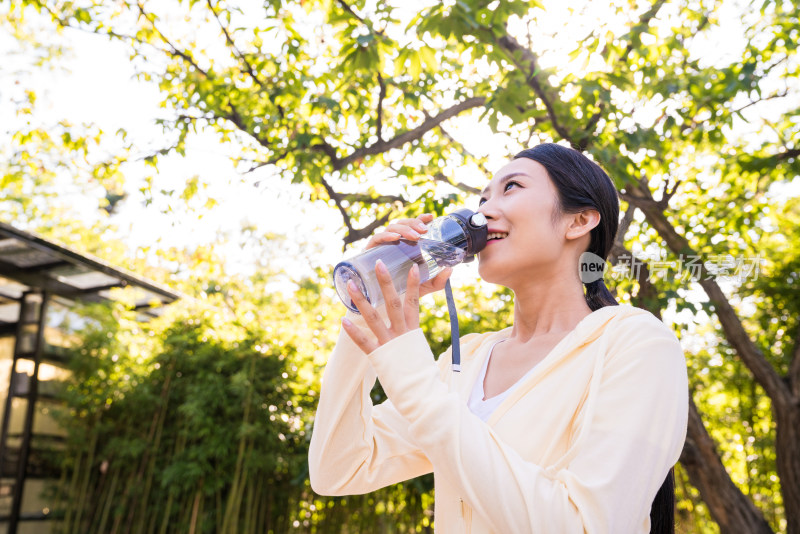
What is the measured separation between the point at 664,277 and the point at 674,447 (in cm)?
321

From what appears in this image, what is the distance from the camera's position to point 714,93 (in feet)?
12.0

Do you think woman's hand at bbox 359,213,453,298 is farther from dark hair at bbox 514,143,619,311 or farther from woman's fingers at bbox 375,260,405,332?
dark hair at bbox 514,143,619,311

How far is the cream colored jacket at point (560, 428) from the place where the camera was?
0.83 m

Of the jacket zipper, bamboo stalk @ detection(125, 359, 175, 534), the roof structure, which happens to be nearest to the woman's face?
the jacket zipper

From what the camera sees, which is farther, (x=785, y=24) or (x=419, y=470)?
(x=785, y=24)

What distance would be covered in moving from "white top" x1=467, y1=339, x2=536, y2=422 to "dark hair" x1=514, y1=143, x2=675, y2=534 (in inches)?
10.6

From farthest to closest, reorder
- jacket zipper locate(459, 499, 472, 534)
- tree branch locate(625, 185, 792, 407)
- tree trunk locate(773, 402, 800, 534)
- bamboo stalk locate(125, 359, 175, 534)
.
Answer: bamboo stalk locate(125, 359, 175, 534), tree trunk locate(773, 402, 800, 534), tree branch locate(625, 185, 792, 407), jacket zipper locate(459, 499, 472, 534)

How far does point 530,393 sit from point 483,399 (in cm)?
17

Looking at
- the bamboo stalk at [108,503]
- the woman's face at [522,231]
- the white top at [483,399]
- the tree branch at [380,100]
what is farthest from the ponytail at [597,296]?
the bamboo stalk at [108,503]

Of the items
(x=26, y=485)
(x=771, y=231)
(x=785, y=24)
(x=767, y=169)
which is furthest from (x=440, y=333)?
(x=26, y=485)

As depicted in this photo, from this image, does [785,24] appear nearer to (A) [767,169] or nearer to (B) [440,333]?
(A) [767,169]

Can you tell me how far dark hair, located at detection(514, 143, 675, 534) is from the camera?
4.02 feet

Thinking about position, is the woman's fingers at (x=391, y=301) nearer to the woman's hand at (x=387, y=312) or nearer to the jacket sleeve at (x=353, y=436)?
the woman's hand at (x=387, y=312)

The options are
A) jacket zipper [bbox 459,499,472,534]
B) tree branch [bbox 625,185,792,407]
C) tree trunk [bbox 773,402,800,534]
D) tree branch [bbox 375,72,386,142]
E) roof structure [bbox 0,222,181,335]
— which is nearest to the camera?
jacket zipper [bbox 459,499,472,534]
